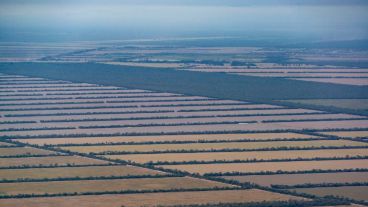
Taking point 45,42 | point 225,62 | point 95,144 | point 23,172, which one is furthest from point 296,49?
point 23,172

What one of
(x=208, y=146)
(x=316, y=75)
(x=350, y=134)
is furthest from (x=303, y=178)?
(x=316, y=75)

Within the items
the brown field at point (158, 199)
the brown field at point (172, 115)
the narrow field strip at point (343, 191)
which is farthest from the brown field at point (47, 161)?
the brown field at point (172, 115)

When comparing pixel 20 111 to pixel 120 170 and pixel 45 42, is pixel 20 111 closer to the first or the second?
pixel 120 170

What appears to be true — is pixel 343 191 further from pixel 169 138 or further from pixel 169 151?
pixel 169 138

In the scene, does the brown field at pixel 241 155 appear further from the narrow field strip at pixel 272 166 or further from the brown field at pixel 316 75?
the brown field at pixel 316 75

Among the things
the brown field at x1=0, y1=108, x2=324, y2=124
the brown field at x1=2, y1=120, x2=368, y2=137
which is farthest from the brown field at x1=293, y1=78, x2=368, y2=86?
the brown field at x1=2, y1=120, x2=368, y2=137

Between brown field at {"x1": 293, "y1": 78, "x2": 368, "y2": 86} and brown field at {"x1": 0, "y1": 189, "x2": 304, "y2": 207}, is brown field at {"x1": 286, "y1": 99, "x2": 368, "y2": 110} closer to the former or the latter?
brown field at {"x1": 293, "y1": 78, "x2": 368, "y2": 86}
